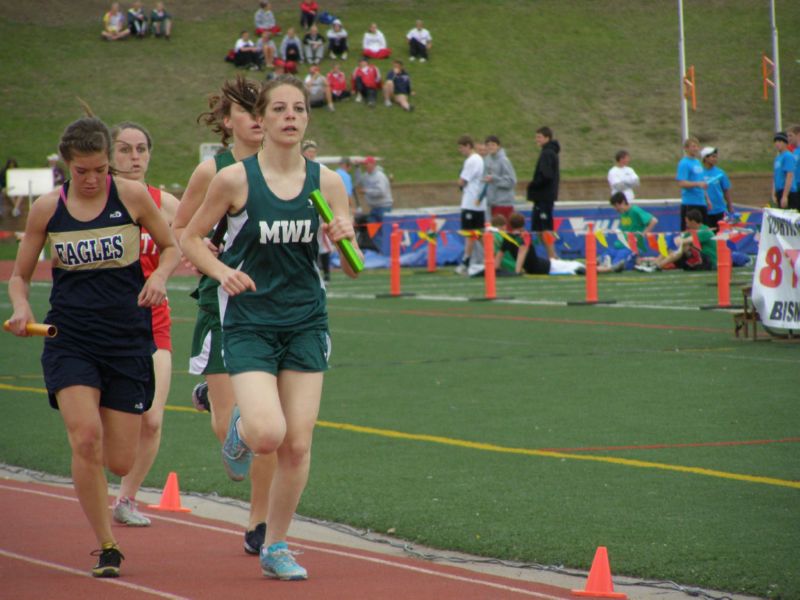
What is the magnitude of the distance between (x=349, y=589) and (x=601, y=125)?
158 ft

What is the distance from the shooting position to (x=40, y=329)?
6074 millimetres

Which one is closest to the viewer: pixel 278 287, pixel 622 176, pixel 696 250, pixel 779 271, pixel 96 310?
pixel 278 287

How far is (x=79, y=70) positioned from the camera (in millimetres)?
50625

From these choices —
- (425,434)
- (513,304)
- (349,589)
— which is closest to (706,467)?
(425,434)

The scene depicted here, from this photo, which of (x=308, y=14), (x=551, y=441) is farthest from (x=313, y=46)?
(x=551, y=441)

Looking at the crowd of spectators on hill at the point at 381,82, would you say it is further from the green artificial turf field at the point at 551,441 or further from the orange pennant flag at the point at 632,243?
the green artificial turf field at the point at 551,441

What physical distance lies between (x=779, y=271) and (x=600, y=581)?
943 cm

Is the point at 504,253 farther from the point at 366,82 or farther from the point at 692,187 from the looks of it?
the point at 366,82

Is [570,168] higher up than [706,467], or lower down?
A: higher up

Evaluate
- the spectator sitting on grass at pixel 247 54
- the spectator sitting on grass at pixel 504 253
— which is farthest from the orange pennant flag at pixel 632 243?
the spectator sitting on grass at pixel 247 54

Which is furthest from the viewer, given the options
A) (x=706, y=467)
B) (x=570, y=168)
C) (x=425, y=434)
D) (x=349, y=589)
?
(x=570, y=168)

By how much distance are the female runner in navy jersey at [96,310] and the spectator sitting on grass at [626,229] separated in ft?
68.5

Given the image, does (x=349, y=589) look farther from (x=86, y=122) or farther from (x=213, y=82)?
(x=213, y=82)

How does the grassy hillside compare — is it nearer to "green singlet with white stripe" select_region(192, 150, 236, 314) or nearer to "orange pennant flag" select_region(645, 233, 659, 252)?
"orange pennant flag" select_region(645, 233, 659, 252)
